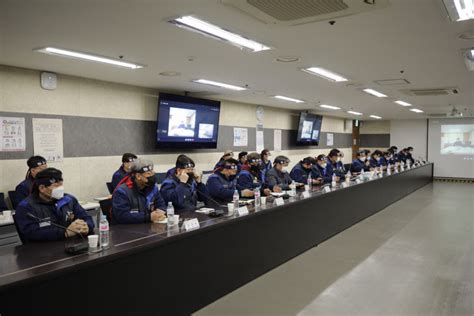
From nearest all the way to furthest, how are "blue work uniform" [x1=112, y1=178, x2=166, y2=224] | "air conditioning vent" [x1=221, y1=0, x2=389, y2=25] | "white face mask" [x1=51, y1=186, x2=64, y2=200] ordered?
"air conditioning vent" [x1=221, y1=0, x2=389, y2=25] < "white face mask" [x1=51, y1=186, x2=64, y2=200] < "blue work uniform" [x1=112, y1=178, x2=166, y2=224]

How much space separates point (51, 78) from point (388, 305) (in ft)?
15.0

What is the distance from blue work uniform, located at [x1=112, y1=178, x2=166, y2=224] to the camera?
303 cm

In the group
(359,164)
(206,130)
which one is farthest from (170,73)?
(359,164)

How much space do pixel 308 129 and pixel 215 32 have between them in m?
7.86

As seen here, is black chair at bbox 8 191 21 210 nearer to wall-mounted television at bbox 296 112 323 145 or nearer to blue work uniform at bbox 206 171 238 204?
blue work uniform at bbox 206 171 238 204

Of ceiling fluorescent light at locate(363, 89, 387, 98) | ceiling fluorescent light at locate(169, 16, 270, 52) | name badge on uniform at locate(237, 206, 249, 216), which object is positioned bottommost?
name badge on uniform at locate(237, 206, 249, 216)

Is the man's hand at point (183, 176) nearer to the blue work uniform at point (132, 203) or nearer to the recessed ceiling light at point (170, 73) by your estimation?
the blue work uniform at point (132, 203)

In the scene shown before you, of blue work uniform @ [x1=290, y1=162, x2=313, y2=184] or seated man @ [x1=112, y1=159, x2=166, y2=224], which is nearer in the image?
seated man @ [x1=112, y1=159, x2=166, y2=224]

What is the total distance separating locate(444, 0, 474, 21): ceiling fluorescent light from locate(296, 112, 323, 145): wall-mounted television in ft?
24.5

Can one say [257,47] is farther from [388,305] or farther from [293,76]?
[388,305]

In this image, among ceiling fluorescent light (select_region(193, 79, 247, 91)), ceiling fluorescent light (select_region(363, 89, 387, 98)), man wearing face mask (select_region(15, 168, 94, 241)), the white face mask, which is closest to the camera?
man wearing face mask (select_region(15, 168, 94, 241))

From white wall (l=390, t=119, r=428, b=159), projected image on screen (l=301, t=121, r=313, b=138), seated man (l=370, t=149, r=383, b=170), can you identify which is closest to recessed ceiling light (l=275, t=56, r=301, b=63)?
projected image on screen (l=301, t=121, r=313, b=138)

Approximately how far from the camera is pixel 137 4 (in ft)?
7.97

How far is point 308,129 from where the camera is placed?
1057cm
